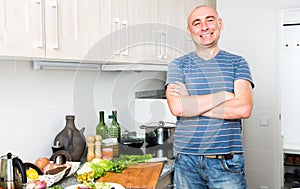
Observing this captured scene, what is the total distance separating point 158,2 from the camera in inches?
102

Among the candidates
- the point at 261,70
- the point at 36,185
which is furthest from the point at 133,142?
the point at 261,70

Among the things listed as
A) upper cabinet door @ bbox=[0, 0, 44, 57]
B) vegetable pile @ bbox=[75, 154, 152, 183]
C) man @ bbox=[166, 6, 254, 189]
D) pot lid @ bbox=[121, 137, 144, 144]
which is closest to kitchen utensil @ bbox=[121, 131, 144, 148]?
pot lid @ bbox=[121, 137, 144, 144]

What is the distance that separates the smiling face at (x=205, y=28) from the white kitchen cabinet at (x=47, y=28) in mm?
A: 623

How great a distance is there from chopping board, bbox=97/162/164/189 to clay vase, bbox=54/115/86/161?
A: 281mm

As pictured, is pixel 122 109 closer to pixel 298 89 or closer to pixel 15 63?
pixel 15 63

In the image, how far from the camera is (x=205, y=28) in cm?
209

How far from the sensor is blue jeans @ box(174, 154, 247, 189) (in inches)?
76.4

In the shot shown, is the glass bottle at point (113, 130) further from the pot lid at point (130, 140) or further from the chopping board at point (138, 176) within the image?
the chopping board at point (138, 176)

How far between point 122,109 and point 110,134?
438mm

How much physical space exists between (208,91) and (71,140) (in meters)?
0.86

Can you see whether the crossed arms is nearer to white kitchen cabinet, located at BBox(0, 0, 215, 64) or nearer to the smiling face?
the smiling face

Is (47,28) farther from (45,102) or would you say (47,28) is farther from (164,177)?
(164,177)

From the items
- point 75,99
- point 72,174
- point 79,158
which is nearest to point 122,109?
point 75,99

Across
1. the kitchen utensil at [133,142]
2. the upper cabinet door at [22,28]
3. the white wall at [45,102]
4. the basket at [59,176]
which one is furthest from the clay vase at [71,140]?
the upper cabinet door at [22,28]
